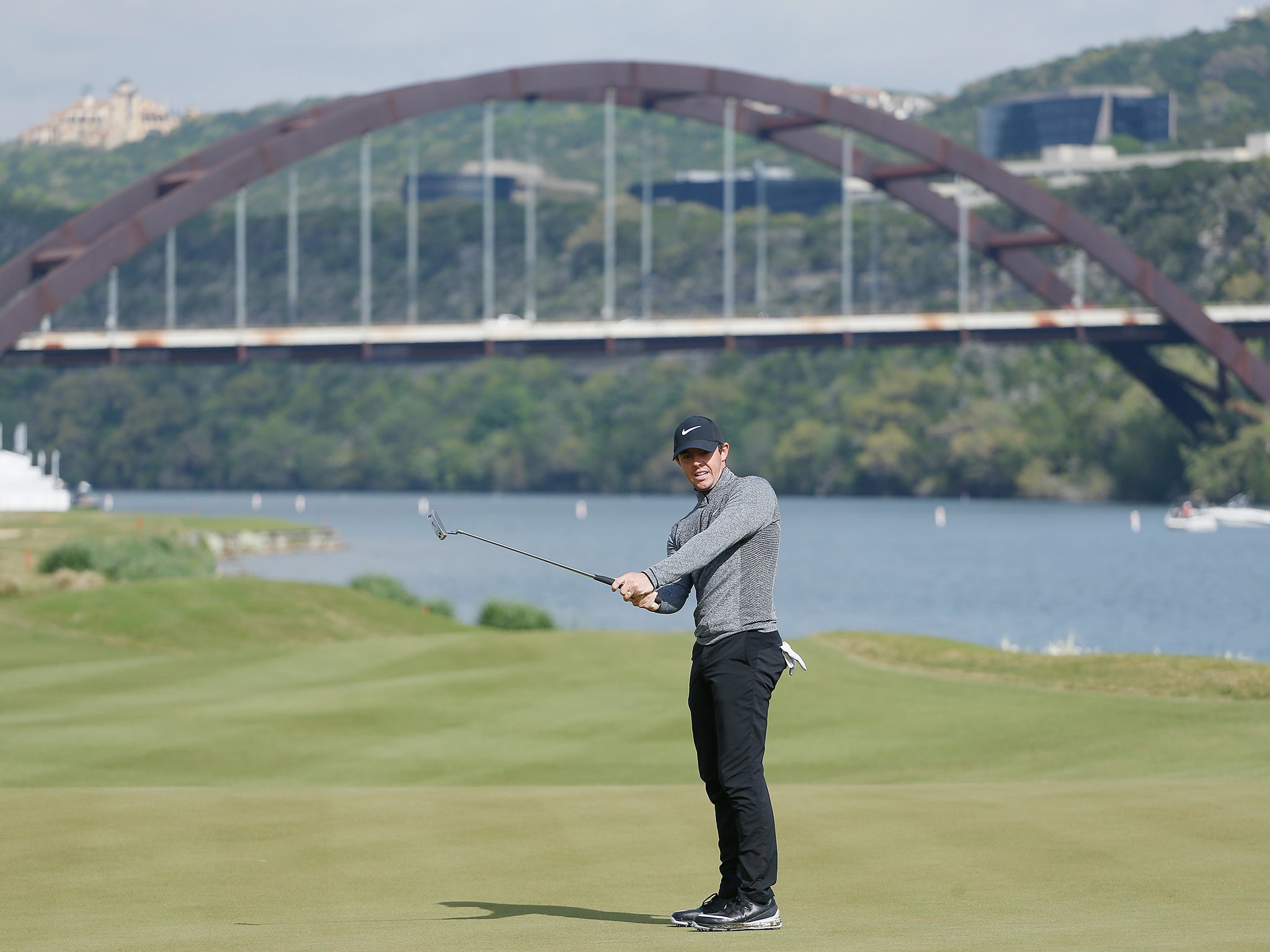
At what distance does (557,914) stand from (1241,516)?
299ft

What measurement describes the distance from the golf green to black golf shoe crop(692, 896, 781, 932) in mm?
119

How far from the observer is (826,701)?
18828mm

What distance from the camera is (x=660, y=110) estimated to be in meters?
82.6

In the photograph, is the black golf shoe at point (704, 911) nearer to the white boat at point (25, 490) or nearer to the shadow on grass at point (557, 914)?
the shadow on grass at point (557, 914)

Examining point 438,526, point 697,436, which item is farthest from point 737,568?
point 438,526

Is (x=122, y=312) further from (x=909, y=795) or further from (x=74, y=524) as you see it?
(x=909, y=795)

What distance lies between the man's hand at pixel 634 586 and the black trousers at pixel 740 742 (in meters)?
A: 0.49

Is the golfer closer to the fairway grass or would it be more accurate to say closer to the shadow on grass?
the shadow on grass

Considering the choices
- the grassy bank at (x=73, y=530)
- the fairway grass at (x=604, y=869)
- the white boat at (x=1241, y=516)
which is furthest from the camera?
the white boat at (x=1241, y=516)

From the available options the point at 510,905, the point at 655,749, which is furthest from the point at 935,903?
the point at 655,749

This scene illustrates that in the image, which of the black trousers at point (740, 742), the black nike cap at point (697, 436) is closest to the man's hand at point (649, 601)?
the black trousers at point (740, 742)

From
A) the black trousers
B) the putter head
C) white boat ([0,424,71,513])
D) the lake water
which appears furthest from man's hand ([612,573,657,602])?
white boat ([0,424,71,513])

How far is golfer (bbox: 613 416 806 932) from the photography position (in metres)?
7.54

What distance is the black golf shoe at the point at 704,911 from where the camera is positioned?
294 inches
